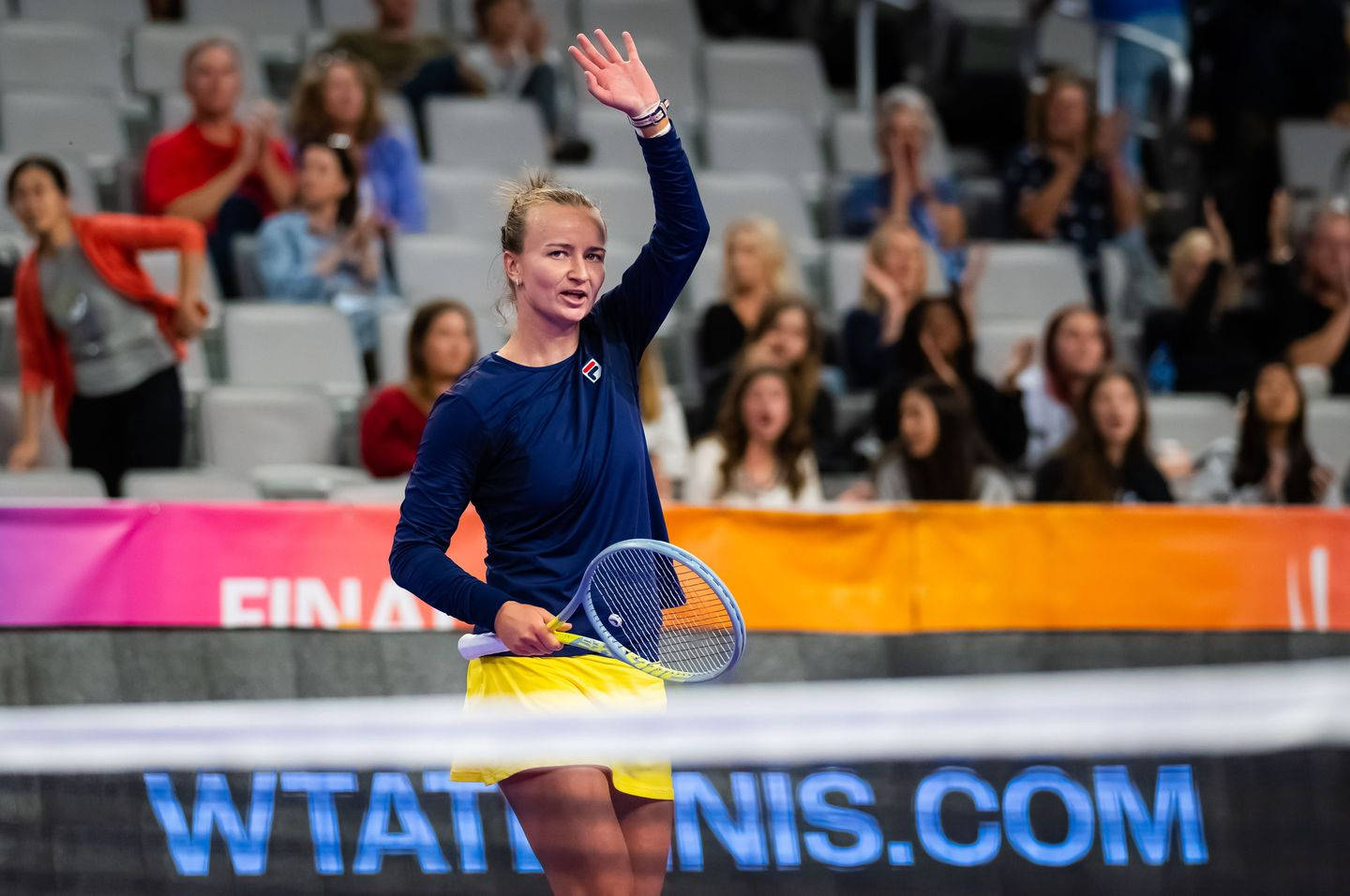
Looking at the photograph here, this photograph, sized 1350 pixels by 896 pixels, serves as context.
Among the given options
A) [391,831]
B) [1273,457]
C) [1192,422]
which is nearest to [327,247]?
[1192,422]

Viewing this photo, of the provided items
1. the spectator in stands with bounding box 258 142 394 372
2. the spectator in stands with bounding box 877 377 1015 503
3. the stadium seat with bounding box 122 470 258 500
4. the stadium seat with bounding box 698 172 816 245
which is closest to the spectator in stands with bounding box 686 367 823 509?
the spectator in stands with bounding box 877 377 1015 503

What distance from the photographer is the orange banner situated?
6.05 metres

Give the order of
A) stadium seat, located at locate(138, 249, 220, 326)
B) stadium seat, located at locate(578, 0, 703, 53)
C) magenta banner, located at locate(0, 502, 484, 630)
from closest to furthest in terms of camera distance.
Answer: magenta banner, located at locate(0, 502, 484, 630) < stadium seat, located at locate(138, 249, 220, 326) < stadium seat, located at locate(578, 0, 703, 53)

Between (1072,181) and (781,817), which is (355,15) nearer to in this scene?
(1072,181)

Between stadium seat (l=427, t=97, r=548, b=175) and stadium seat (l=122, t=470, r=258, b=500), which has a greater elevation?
stadium seat (l=427, t=97, r=548, b=175)

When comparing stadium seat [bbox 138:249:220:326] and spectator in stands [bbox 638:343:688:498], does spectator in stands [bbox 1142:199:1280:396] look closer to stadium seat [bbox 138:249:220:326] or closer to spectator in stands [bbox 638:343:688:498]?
spectator in stands [bbox 638:343:688:498]

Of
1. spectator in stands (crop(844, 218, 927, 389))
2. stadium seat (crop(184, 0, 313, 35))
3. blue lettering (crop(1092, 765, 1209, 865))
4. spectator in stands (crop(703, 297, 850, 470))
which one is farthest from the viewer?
stadium seat (crop(184, 0, 313, 35))

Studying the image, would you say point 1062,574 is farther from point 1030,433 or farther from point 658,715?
point 658,715

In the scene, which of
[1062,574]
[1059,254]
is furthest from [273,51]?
[1062,574]

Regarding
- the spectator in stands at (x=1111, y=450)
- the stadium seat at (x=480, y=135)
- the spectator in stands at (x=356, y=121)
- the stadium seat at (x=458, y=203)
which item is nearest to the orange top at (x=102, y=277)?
the spectator in stands at (x=356, y=121)

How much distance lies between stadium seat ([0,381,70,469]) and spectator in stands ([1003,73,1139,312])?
16.2ft

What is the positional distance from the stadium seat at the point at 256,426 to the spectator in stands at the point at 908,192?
3.13 meters

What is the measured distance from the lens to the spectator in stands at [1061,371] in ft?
26.7

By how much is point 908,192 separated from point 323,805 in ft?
20.1
